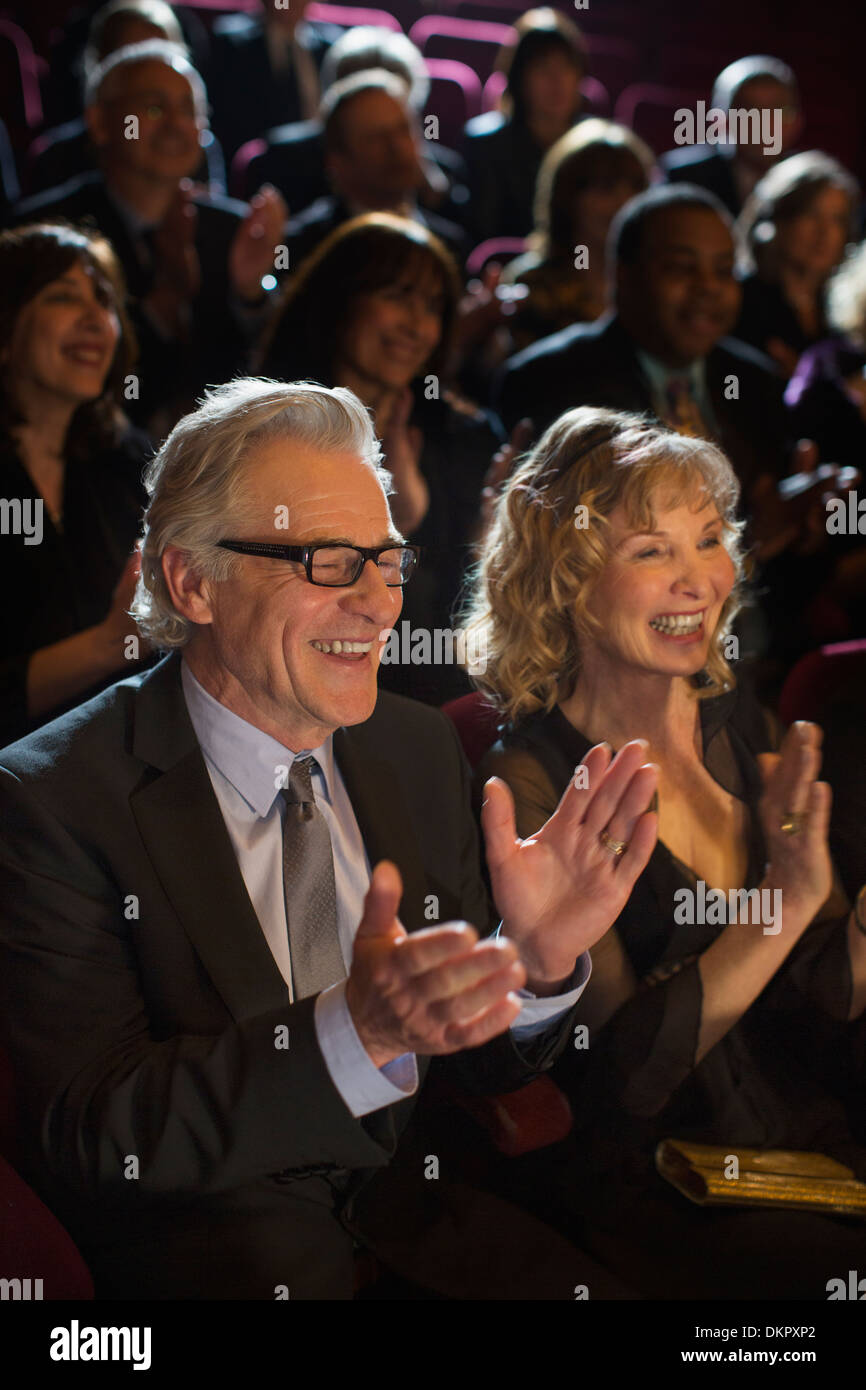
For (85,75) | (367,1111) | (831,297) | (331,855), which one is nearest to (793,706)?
(331,855)

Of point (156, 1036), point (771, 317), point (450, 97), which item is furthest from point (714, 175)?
point (156, 1036)

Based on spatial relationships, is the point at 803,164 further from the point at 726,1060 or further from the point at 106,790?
the point at 106,790

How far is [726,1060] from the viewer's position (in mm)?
1511

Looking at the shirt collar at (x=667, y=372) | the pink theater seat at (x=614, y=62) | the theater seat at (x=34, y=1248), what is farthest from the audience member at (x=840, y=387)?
the pink theater seat at (x=614, y=62)

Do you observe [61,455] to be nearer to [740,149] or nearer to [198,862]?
[198,862]

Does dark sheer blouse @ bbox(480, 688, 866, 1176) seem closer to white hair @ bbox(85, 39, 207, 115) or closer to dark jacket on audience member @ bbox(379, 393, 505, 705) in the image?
dark jacket on audience member @ bbox(379, 393, 505, 705)

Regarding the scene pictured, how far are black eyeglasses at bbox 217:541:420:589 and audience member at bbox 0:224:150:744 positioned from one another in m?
0.42

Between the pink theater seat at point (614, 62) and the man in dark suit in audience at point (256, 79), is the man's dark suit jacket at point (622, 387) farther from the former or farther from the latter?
the pink theater seat at point (614, 62)

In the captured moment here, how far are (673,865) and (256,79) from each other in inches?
125

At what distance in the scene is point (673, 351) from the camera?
2086mm

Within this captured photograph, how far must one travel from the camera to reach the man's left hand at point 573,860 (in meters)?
1.23

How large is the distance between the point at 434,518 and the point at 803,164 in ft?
6.77

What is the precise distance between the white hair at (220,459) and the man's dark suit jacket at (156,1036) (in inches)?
4.4

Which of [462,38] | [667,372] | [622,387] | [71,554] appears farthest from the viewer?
[462,38]
